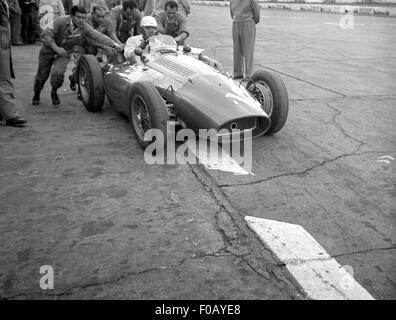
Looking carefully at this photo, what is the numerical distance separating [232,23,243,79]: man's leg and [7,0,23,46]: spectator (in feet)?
21.7

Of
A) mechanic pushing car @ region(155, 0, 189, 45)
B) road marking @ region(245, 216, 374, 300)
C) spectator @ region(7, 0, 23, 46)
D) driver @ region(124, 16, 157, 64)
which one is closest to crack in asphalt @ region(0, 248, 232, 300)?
road marking @ region(245, 216, 374, 300)

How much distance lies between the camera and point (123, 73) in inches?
210

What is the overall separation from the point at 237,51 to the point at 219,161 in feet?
14.2

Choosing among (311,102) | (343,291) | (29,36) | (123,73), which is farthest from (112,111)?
(29,36)

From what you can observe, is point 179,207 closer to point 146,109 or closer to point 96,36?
point 146,109

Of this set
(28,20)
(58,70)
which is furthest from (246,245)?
(28,20)

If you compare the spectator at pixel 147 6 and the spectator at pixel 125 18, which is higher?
the spectator at pixel 147 6

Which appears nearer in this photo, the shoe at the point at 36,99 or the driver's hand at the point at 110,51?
the driver's hand at the point at 110,51

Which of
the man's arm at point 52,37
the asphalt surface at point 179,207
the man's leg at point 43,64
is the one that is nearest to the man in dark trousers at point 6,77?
the asphalt surface at point 179,207

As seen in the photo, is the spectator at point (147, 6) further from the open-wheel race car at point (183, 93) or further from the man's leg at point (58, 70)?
the open-wheel race car at point (183, 93)

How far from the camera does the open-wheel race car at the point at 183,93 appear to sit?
4.21 metres

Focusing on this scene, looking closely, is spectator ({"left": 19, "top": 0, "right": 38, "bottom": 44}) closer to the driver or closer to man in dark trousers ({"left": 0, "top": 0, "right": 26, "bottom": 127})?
man in dark trousers ({"left": 0, "top": 0, "right": 26, "bottom": 127})

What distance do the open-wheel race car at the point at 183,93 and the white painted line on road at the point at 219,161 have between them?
270 millimetres

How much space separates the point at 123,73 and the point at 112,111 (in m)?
0.84
